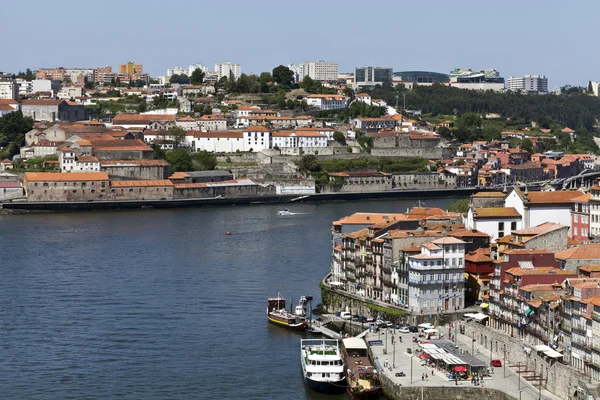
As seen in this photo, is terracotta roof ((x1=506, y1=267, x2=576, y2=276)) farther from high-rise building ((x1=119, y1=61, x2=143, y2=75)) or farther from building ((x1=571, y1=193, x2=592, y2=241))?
high-rise building ((x1=119, y1=61, x2=143, y2=75))

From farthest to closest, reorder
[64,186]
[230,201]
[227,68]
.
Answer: [227,68], [230,201], [64,186]

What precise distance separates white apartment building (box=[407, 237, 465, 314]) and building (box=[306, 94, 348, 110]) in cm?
4987

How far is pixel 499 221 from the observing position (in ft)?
85.2

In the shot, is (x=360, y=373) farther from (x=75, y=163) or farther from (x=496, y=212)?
(x=75, y=163)

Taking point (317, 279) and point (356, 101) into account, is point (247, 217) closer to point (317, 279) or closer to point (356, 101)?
point (317, 279)

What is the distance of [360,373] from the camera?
18078 millimetres

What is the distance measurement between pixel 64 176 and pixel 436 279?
101 feet

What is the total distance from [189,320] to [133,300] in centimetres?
261

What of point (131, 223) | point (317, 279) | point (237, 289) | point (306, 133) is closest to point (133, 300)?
point (237, 289)

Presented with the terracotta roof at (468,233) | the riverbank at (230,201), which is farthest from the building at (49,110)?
the terracotta roof at (468,233)

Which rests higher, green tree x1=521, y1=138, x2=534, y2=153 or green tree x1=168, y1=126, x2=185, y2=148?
green tree x1=168, y1=126, x2=185, y2=148

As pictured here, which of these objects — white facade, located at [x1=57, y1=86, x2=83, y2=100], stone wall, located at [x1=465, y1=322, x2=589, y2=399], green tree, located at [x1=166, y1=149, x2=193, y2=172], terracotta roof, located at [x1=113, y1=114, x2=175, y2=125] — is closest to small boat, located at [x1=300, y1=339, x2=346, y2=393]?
stone wall, located at [x1=465, y1=322, x2=589, y2=399]

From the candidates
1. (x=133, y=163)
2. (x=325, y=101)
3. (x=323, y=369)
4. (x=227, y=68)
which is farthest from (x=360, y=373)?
(x=227, y=68)

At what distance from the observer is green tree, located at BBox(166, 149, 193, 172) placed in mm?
55312
